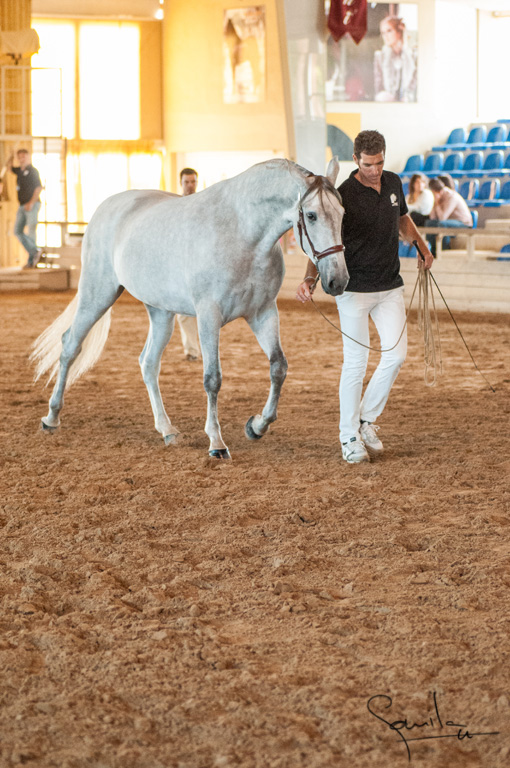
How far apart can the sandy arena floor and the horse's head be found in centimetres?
109

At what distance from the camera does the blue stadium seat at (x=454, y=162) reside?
19.0 m

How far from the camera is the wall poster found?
2044 cm

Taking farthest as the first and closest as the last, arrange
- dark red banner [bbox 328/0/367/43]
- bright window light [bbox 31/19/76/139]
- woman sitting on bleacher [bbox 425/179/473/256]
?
bright window light [bbox 31/19/76/139]
dark red banner [bbox 328/0/367/43]
woman sitting on bleacher [bbox 425/179/473/256]

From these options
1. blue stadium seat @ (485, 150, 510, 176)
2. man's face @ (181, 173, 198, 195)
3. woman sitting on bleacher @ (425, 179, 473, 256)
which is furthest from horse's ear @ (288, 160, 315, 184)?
blue stadium seat @ (485, 150, 510, 176)

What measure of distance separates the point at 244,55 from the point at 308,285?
1708 cm

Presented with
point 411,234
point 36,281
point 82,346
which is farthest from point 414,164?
point 411,234

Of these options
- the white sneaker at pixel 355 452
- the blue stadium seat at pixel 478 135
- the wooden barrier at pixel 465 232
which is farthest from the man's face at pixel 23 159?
the white sneaker at pixel 355 452

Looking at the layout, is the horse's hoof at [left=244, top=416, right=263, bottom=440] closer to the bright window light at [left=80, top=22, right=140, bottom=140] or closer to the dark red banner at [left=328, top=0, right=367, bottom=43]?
the dark red banner at [left=328, top=0, right=367, bottom=43]

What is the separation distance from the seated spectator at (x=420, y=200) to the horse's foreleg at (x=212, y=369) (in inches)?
373

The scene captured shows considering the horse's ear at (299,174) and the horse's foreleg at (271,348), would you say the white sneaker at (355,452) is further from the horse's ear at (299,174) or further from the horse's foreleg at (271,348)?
the horse's ear at (299,174)

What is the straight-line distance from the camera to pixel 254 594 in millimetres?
3412

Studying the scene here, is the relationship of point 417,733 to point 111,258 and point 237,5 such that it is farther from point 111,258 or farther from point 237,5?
point 237,5

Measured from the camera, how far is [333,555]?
3863 mm

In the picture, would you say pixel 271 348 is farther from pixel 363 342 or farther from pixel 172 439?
pixel 172 439
